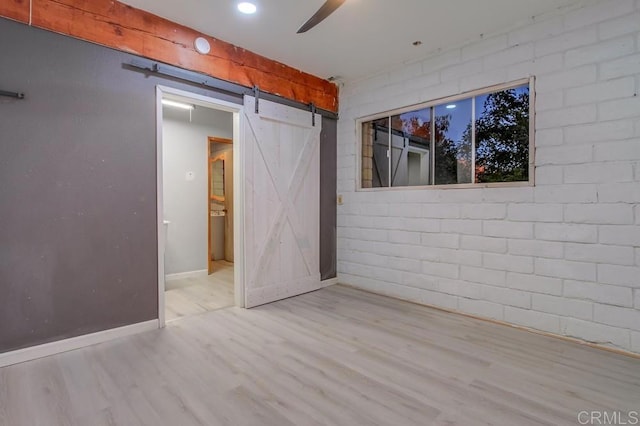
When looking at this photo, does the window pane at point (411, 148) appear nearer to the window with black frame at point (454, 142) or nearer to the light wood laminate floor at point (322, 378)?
the window with black frame at point (454, 142)

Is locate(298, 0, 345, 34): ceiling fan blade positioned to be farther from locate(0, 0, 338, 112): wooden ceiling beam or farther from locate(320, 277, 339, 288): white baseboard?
locate(320, 277, 339, 288): white baseboard

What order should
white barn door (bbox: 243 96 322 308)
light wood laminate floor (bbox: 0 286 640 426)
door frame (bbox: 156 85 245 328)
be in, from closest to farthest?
light wood laminate floor (bbox: 0 286 640 426) → door frame (bbox: 156 85 245 328) → white barn door (bbox: 243 96 322 308)

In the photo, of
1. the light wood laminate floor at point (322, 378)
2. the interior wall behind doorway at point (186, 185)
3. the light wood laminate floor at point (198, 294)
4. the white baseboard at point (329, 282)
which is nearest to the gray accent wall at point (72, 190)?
the light wood laminate floor at point (322, 378)

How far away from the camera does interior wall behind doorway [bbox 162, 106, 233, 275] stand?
497 centimetres

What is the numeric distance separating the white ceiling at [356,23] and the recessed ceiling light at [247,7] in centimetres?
6

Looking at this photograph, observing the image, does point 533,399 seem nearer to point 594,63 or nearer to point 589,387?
point 589,387

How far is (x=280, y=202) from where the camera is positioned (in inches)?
157

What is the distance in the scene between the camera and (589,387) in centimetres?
208

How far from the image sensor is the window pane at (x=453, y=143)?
3475 mm

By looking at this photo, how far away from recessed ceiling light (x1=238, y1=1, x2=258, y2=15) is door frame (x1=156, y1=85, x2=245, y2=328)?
0.92 meters

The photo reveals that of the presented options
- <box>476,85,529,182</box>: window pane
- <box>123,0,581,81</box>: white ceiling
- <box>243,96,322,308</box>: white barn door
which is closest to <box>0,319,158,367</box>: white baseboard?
<box>243,96,322,308</box>: white barn door

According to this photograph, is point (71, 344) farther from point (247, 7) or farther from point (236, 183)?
point (247, 7)

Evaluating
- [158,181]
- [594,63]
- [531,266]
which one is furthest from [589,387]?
[158,181]

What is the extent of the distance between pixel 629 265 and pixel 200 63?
4211 millimetres
